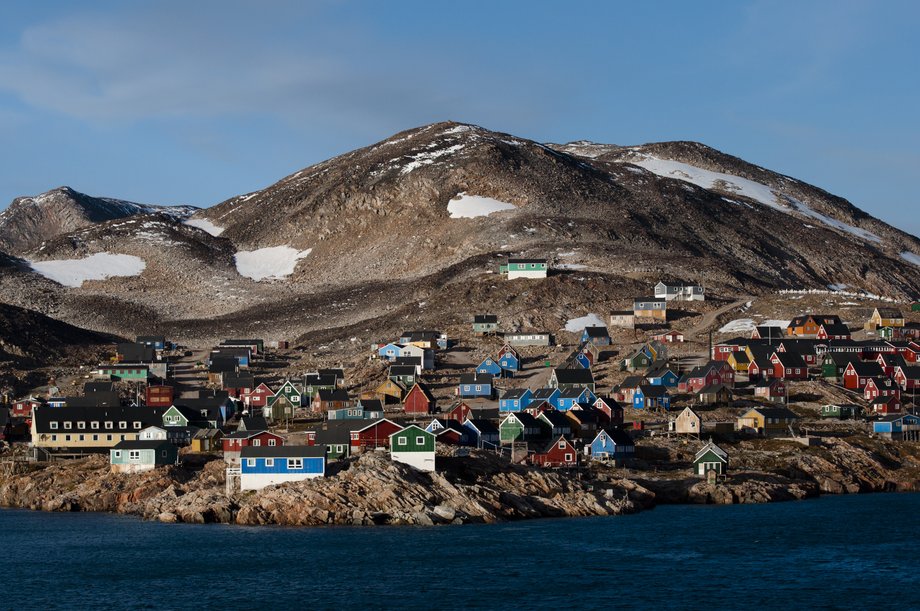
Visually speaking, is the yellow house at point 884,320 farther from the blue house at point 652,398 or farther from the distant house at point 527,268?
the distant house at point 527,268

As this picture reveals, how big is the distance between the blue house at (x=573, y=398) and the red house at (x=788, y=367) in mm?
23023

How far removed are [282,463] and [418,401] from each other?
3408cm

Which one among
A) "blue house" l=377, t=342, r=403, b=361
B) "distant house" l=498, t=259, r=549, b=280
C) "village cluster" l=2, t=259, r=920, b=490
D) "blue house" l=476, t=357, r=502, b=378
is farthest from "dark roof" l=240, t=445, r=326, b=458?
"distant house" l=498, t=259, r=549, b=280

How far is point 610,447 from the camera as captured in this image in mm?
88812

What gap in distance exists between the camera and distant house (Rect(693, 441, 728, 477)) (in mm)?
85375

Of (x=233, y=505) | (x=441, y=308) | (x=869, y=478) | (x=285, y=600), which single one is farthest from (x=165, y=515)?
(x=441, y=308)

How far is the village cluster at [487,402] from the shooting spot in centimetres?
8638

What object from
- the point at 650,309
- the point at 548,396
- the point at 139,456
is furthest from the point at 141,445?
the point at 650,309

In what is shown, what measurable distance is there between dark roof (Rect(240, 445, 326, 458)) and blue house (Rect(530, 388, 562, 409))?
108 ft

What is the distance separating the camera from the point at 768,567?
62750 mm

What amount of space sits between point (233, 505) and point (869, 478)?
44476 mm

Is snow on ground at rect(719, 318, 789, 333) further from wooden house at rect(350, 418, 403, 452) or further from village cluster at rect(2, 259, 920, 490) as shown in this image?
wooden house at rect(350, 418, 403, 452)

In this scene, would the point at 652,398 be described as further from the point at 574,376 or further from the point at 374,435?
the point at 374,435

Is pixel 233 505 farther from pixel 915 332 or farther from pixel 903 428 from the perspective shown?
pixel 915 332
